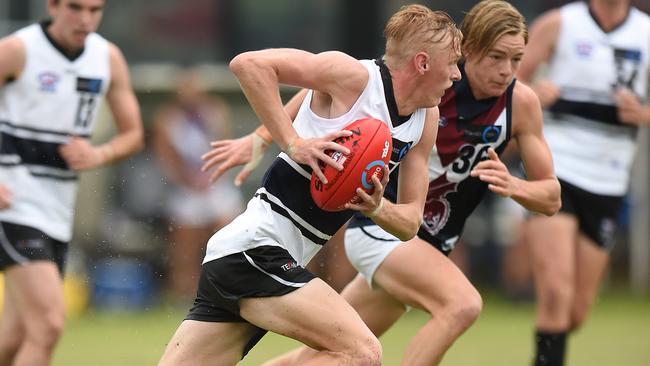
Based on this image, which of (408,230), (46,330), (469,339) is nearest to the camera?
(408,230)

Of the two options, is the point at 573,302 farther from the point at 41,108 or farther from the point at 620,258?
the point at 620,258

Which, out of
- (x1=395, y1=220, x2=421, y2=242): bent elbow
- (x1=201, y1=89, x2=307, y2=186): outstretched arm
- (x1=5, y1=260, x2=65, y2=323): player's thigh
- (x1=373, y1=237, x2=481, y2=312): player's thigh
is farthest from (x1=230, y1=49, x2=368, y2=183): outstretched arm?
(x1=5, y1=260, x2=65, y2=323): player's thigh

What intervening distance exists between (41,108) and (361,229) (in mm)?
2078

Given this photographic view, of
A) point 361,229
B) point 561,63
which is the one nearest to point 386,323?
point 361,229

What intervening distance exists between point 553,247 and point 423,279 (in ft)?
6.35

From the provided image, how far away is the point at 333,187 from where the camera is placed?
4797 mm

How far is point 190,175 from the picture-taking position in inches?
497

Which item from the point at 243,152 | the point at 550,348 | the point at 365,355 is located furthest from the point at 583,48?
the point at 365,355

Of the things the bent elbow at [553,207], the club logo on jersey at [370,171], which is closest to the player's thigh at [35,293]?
the club logo on jersey at [370,171]

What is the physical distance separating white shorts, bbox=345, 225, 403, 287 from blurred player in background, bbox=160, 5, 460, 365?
0.75 m

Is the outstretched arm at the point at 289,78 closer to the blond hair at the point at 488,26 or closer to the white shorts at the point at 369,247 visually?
the blond hair at the point at 488,26

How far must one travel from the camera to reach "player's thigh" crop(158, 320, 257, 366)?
17.0 feet

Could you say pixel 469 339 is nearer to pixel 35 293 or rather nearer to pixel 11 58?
pixel 35 293

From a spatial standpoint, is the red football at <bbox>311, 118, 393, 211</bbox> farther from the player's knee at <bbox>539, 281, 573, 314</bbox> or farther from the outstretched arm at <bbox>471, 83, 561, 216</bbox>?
the player's knee at <bbox>539, 281, 573, 314</bbox>
